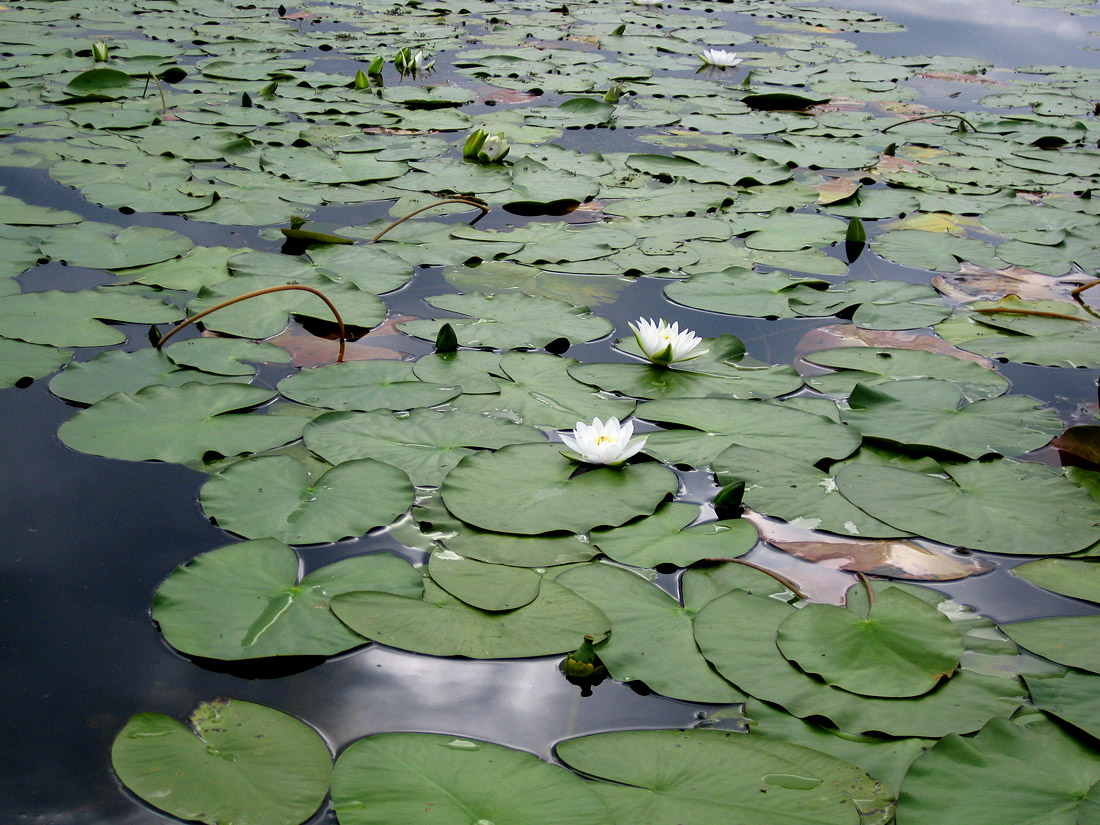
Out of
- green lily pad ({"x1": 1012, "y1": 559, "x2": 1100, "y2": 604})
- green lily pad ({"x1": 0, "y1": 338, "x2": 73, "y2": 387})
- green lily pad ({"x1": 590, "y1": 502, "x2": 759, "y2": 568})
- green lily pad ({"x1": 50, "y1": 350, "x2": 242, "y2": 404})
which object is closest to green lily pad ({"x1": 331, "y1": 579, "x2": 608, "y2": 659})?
green lily pad ({"x1": 590, "y1": 502, "x2": 759, "y2": 568})

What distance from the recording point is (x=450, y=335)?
237cm

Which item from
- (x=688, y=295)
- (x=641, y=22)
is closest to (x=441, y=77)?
(x=641, y=22)

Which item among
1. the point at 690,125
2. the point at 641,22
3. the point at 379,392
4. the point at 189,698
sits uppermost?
the point at 641,22

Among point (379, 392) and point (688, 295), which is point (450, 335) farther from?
point (688, 295)

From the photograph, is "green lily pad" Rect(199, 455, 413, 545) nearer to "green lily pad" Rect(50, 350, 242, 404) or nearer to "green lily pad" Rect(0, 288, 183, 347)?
"green lily pad" Rect(50, 350, 242, 404)

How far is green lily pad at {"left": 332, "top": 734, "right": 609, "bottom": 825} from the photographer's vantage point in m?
1.14

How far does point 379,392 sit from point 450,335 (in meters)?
0.29

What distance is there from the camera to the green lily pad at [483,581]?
1539 mm

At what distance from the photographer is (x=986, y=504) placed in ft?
6.06

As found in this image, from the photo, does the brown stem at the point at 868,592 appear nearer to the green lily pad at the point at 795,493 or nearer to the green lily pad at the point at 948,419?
the green lily pad at the point at 795,493

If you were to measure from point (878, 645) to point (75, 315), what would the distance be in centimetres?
237

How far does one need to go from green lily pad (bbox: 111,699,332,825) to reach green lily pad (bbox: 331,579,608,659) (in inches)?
8.8

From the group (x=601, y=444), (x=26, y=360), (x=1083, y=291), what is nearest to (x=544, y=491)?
(x=601, y=444)

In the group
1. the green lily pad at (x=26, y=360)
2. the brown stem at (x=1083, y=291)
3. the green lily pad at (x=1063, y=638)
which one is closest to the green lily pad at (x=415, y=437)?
the green lily pad at (x=26, y=360)
